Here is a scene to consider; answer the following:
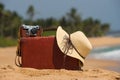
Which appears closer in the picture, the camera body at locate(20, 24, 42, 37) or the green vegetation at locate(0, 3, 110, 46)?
the camera body at locate(20, 24, 42, 37)

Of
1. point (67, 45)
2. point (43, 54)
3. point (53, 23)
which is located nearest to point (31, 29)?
Answer: point (43, 54)

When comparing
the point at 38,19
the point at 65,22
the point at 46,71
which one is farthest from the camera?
the point at 38,19

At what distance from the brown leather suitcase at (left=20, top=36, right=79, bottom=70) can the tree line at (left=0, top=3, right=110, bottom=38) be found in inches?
2195

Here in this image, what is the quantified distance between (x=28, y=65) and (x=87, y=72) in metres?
0.95

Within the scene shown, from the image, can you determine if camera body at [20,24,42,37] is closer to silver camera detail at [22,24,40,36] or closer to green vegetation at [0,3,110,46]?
silver camera detail at [22,24,40,36]

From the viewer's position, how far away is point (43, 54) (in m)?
7.32

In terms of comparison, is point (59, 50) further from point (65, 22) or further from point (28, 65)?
point (65, 22)

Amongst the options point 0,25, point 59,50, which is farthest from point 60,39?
point 0,25

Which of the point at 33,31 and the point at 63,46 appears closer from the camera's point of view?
the point at 63,46

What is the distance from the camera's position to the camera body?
305 inches

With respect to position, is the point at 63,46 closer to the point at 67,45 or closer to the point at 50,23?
the point at 67,45

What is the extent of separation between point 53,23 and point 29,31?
2687 inches

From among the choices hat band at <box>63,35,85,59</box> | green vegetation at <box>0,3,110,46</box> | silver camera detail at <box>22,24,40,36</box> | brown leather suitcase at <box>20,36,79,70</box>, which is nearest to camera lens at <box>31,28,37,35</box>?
silver camera detail at <box>22,24,40,36</box>

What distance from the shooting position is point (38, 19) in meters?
84.0
